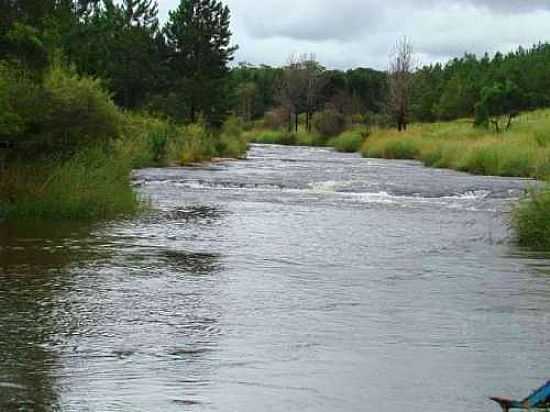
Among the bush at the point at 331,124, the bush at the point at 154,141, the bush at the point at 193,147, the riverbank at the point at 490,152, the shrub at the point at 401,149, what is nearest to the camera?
the riverbank at the point at 490,152

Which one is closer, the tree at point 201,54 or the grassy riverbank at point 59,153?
the grassy riverbank at point 59,153

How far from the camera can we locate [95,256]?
14.6 m

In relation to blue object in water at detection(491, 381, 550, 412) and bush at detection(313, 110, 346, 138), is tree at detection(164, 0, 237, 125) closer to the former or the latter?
bush at detection(313, 110, 346, 138)

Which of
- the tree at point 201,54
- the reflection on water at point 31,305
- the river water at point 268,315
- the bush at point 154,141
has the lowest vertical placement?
the river water at point 268,315

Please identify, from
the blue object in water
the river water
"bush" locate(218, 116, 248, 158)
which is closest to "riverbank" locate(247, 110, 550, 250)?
the river water

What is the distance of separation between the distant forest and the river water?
418cm

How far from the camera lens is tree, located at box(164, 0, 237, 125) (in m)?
56.3

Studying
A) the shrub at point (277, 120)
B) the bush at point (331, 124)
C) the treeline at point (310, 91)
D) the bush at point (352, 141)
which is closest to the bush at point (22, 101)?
the bush at point (352, 141)

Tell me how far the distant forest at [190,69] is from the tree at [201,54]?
59 mm

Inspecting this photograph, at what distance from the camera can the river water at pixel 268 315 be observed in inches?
303

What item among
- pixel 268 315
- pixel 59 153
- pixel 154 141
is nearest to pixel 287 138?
pixel 154 141

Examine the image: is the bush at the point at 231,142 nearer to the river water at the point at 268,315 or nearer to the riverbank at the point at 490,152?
the riverbank at the point at 490,152

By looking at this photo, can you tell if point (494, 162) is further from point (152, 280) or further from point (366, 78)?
point (366, 78)

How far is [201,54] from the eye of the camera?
2242 inches
